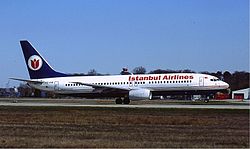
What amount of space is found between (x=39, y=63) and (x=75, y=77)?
442cm

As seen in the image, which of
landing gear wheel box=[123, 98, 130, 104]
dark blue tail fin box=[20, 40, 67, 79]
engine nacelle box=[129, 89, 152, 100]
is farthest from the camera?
dark blue tail fin box=[20, 40, 67, 79]

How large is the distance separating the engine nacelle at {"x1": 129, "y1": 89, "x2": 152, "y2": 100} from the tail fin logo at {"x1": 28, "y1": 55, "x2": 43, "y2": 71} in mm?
11964

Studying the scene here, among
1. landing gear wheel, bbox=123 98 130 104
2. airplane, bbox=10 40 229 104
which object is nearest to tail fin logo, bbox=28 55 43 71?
airplane, bbox=10 40 229 104

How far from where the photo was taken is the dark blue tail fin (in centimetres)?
6191

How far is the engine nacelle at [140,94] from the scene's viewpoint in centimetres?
5544

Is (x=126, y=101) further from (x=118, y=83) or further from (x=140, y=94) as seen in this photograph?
(x=140, y=94)

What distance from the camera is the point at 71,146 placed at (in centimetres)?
1491

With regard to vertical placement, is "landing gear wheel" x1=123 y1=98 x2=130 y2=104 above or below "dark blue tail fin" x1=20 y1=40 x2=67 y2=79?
below

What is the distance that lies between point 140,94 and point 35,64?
13.8 m

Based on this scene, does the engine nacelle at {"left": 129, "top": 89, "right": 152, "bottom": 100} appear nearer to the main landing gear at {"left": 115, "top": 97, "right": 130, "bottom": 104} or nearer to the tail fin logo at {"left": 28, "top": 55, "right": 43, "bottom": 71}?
the main landing gear at {"left": 115, "top": 97, "right": 130, "bottom": 104}

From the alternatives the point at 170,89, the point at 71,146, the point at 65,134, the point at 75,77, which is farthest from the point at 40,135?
the point at 75,77

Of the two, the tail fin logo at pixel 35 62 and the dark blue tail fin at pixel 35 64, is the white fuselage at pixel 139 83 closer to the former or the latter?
the dark blue tail fin at pixel 35 64

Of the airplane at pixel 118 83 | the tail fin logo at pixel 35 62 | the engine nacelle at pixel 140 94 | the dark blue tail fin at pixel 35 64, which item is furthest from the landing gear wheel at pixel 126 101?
the tail fin logo at pixel 35 62

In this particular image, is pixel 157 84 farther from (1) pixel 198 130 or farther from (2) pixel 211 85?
(1) pixel 198 130
